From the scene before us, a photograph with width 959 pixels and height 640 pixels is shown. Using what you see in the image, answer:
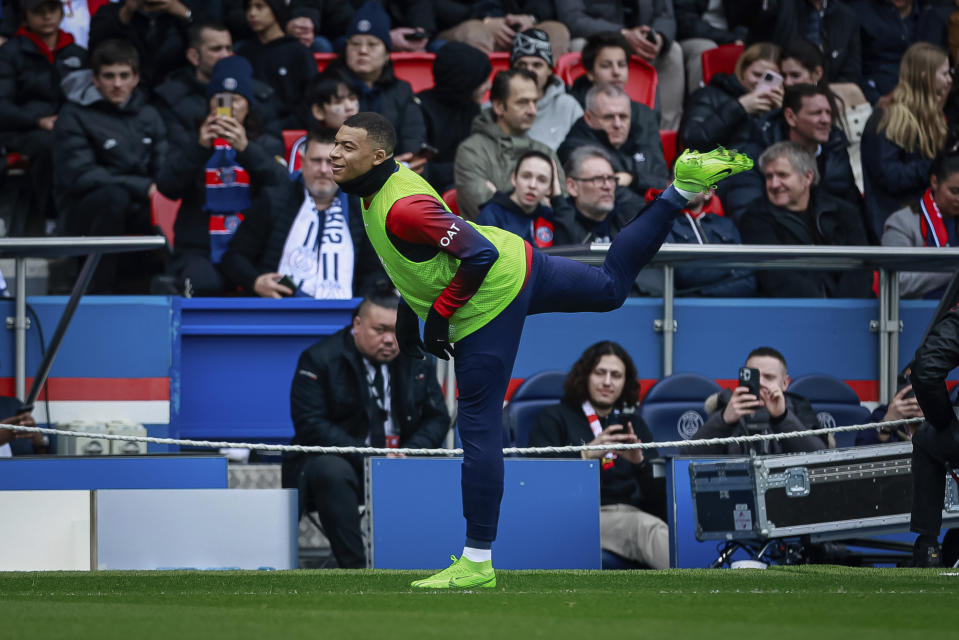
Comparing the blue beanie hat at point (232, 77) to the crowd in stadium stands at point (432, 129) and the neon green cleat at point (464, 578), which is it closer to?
the crowd in stadium stands at point (432, 129)

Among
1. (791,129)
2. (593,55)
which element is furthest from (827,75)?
(593,55)

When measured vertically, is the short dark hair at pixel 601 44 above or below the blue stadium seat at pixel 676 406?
above

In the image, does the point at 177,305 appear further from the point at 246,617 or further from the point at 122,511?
the point at 246,617

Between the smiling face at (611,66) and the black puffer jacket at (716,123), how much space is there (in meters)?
0.66

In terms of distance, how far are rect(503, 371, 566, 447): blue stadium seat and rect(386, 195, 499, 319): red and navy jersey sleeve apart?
3.05 meters

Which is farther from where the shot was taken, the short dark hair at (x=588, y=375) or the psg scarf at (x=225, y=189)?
the psg scarf at (x=225, y=189)

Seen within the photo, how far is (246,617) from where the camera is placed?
4602mm

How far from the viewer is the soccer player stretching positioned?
18.8 ft

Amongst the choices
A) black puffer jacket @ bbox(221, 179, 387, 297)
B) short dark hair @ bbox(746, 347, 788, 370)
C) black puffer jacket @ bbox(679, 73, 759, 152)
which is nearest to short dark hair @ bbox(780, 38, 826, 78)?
black puffer jacket @ bbox(679, 73, 759, 152)

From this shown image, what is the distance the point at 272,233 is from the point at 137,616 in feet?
18.3

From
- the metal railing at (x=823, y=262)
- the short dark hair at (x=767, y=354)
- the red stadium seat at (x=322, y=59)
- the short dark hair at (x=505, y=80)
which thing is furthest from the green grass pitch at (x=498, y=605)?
the red stadium seat at (x=322, y=59)

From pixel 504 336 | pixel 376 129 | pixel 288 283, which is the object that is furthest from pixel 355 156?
pixel 288 283

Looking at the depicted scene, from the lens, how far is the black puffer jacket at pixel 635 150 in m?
10.7

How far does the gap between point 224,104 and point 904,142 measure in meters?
5.05
